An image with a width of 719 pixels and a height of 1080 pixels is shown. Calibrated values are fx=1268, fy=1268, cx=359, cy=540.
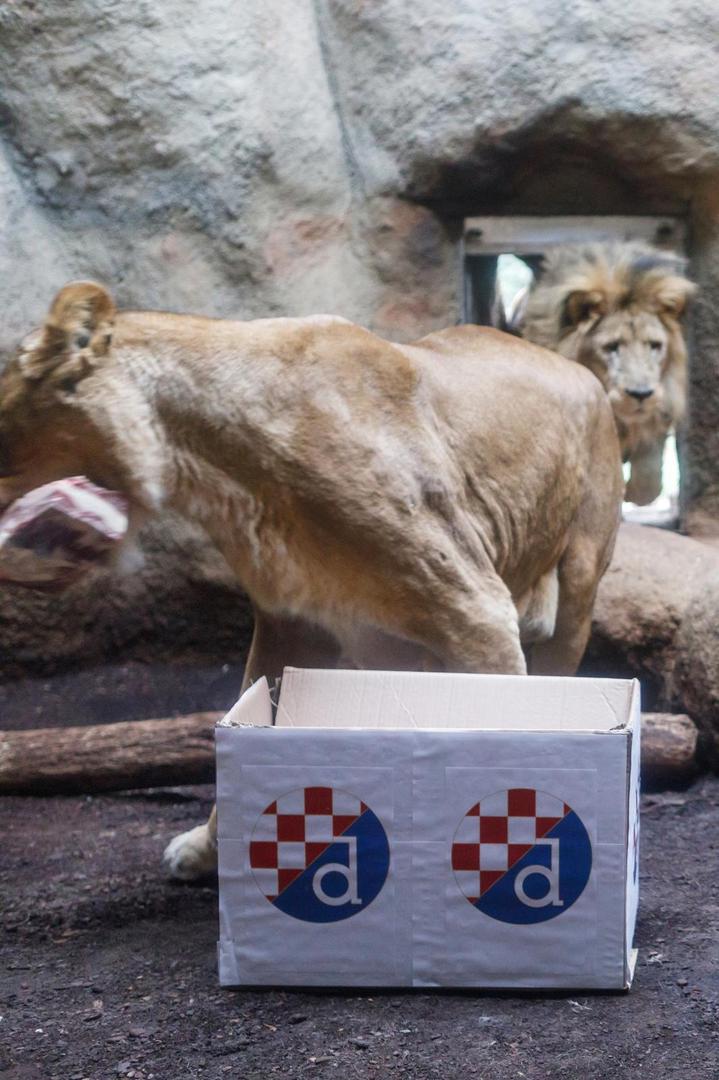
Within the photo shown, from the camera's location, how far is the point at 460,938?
9.02ft

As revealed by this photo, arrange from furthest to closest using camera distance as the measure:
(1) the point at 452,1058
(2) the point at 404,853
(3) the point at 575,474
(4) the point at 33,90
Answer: (4) the point at 33,90, (3) the point at 575,474, (2) the point at 404,853, (1) the point at 452,1058

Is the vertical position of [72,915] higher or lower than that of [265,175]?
lower

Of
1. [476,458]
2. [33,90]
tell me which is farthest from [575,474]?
[33,90]

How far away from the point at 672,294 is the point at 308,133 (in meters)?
1.83

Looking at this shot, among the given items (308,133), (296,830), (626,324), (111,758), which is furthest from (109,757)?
(626,324)

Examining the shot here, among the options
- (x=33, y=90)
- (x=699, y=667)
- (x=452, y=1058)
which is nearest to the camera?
(x=452, y=1058)

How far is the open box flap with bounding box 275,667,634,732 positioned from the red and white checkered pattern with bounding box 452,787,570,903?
1.38 ft

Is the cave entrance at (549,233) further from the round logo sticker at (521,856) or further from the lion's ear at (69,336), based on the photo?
the round logo sticker at (521,856)

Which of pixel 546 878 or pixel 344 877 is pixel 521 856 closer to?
pixel 546 878

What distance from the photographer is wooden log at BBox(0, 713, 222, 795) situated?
423 cm

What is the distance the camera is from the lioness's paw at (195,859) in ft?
12.2

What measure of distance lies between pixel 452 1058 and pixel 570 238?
447 cm

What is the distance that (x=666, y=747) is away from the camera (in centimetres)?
457

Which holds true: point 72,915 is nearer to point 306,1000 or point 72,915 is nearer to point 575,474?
point 306,1000
